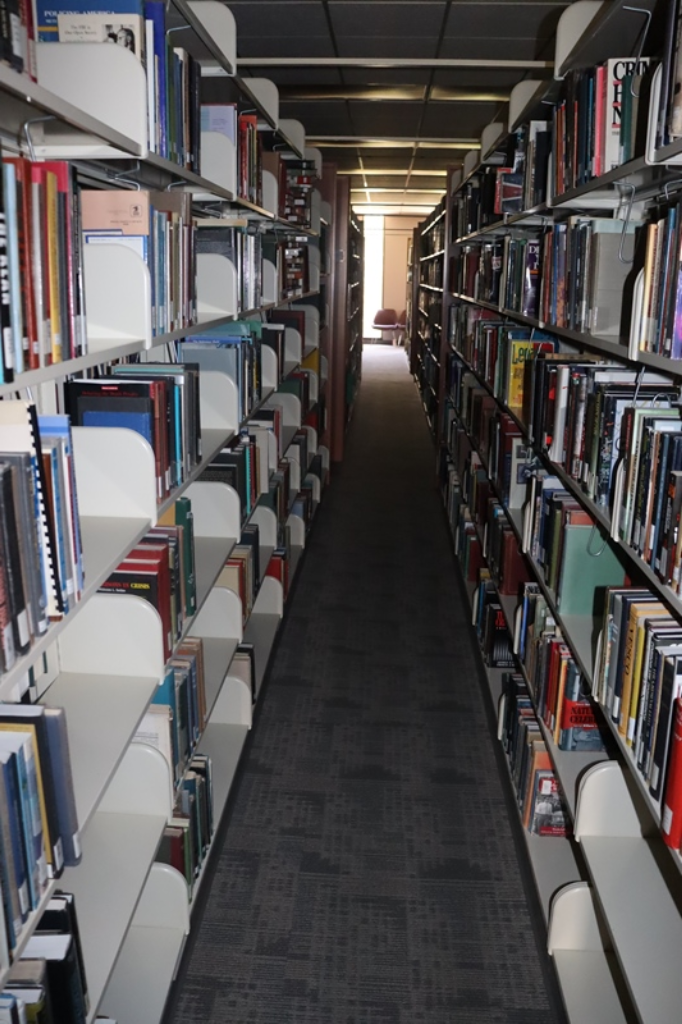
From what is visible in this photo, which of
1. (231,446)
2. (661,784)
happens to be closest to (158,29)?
(231,446)

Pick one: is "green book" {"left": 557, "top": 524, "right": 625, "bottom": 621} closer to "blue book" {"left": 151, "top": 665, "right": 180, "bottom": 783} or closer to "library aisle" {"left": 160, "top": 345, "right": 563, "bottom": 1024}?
"library aisle" {"left": 160, "top": 345, "right": 563, "bottom": 1024}

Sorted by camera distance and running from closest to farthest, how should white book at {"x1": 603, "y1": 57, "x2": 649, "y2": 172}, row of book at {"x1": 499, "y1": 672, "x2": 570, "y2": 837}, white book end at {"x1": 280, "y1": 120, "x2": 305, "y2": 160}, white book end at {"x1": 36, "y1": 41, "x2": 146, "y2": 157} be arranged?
white book end at {"x1": 36, "y1": 41, "x2": 146, "y2": 157}, white book at {"x1": 603, "y1": 57, "x2": 649, "y2": 172}, row of book at {"x1": 499, "y1": 672, "x2": 570, "y2": 837}, white book end at {"x1": 280, "y1": 120, "x2": 305, "y2": 160}

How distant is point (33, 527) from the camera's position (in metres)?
1.17

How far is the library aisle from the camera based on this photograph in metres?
2.12

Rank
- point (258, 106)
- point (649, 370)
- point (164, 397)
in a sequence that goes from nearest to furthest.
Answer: point (164, 397)
point (649, 370)
point (258, 106)

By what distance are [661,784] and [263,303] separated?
100.0 inches

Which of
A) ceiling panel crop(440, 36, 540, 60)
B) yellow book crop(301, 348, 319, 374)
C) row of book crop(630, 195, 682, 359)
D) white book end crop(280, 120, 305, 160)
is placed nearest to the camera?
row of book crop(630, 195, 682, 359)

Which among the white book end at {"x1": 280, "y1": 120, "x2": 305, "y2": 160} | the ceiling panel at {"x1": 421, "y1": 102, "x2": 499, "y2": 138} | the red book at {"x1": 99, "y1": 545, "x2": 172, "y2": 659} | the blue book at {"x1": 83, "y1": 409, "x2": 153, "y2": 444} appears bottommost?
the red book at {"x1": 99, "y1": 545, "x2": 172, "y2": 659}

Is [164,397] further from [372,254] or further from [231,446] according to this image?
[372,254]

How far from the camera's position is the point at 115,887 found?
1.75m

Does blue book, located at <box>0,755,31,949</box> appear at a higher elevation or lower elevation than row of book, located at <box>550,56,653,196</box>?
lower

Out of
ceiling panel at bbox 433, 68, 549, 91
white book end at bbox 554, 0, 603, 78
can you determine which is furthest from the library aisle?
ceiling panel at bbox 433, 68, 549, 91

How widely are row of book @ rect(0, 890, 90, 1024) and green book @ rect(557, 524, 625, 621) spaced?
145 centimetres

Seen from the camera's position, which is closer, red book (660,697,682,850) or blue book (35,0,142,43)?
red book (660,697,682,850)
